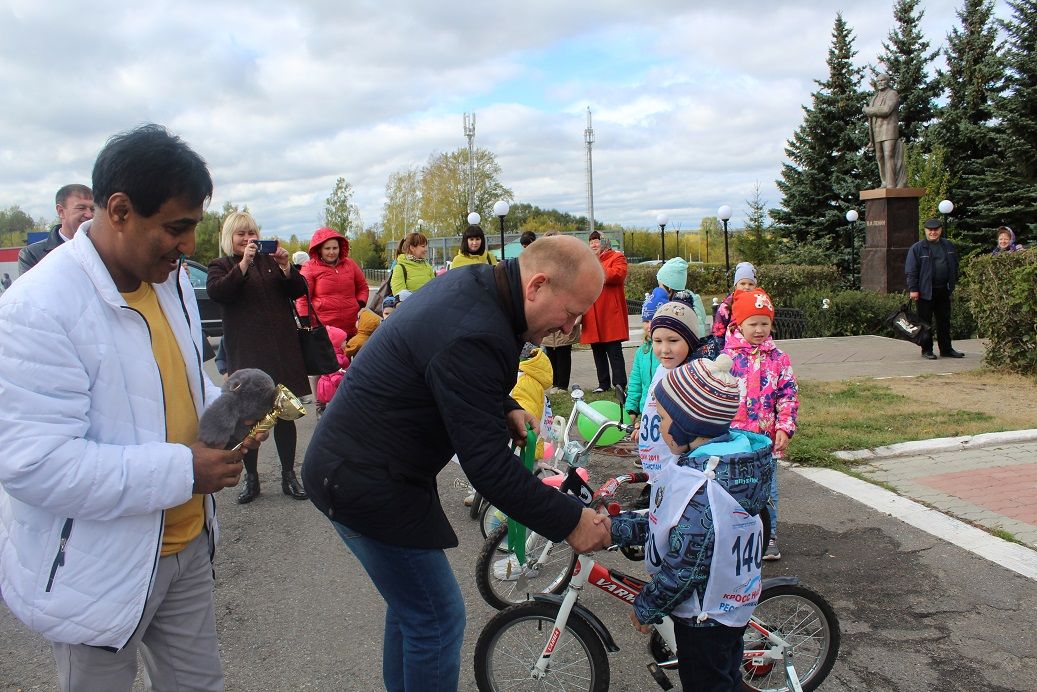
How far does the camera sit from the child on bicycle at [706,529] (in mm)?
2352

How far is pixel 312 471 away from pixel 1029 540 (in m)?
4.19

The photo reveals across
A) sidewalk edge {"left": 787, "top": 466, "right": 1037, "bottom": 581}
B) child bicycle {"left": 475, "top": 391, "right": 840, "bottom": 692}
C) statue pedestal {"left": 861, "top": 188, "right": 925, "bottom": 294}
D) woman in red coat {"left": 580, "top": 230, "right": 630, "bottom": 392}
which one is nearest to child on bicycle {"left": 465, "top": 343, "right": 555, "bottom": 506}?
child bicycle {"left": 475, "top": 391, "right": 840, "bottom": 692}

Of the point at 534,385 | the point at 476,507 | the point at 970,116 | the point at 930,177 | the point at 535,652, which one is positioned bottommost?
the point at 476,507

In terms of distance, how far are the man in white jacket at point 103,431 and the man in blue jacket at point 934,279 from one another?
1102cm

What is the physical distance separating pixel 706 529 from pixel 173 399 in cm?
157

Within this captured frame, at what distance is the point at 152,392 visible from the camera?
1.85 m

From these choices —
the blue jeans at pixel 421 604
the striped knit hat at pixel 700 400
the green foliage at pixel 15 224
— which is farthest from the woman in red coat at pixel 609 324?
the green foliage at pixel 15 224

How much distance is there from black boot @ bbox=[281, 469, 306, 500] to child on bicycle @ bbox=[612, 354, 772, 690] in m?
3.54

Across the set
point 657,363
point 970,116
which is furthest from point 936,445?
point 970,116

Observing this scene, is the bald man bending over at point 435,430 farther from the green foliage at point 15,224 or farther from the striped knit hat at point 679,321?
the green foliage at point 15,224

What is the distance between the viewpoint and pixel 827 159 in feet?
88.1

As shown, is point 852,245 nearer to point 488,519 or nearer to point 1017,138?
point 1017,138

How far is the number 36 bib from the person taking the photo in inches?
92.4

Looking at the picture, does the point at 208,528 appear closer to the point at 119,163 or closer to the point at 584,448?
the point at 119,163
